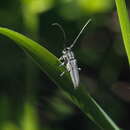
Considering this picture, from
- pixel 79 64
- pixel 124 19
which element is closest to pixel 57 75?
pixel 124 19

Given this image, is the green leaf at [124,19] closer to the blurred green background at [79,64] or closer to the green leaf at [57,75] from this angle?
the green leaf at [57,75]

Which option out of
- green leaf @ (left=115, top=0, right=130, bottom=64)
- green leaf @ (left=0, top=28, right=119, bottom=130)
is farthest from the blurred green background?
green leaf @ (left=115, top=0, right=130, bottom=64)

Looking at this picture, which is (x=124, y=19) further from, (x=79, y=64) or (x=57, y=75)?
(x=79, y=64)

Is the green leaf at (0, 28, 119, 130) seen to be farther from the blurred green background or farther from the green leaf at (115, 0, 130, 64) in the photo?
the blurred green background

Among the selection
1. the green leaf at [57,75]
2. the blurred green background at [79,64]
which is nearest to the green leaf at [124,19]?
the green leaf at [57,75]

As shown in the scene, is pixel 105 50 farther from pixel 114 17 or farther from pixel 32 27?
pixel 32 27

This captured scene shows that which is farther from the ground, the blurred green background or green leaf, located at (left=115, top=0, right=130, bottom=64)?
green leaf, located at (left=115, top=0, right=130, bottom=64)
